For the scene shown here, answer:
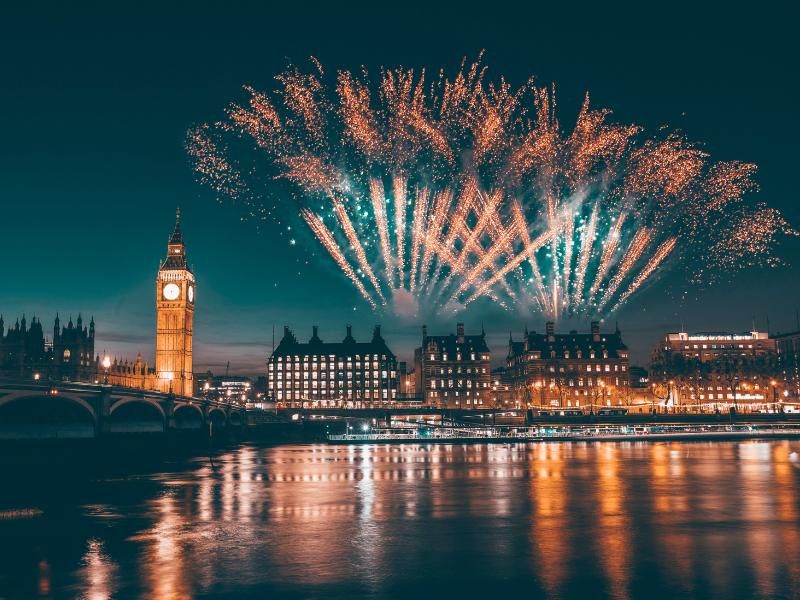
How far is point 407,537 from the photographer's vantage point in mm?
23266

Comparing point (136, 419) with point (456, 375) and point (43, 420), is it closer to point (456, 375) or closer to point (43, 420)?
point (43, 420)

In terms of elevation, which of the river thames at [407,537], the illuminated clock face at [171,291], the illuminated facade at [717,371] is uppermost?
the illuminated clock face at [171,291]

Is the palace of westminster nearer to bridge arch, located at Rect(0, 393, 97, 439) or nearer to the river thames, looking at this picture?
bridge arch, located at Rect(0, 393, 97, 439)

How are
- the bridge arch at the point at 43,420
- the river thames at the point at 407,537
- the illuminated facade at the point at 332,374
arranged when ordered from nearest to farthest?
the river thames at the point at 407,537 → the bridge arch at the point at 43,420 → the illuminated facade at the point at 332,374

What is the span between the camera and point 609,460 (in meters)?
57.7

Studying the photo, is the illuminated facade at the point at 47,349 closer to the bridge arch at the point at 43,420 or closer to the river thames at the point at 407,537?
the bridge arch at the point at 43,420

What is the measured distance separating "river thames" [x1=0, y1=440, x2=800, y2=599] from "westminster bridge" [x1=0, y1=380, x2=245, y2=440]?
2082 cm

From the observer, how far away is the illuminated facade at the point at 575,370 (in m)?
154

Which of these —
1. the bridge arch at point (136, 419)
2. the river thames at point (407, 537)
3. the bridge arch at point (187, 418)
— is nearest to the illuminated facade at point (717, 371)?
the bridge arch at point (187, 418)

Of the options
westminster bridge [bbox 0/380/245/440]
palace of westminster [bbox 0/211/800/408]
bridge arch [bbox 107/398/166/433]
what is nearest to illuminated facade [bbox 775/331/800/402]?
palace of westminster [bbox 0/211/800/408]

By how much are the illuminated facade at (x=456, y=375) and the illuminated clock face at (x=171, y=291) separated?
183ft

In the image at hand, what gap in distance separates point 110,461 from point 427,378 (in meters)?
107

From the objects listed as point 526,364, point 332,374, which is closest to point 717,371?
point 526,364

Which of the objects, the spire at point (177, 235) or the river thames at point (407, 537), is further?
the spire at point (177, 235)
